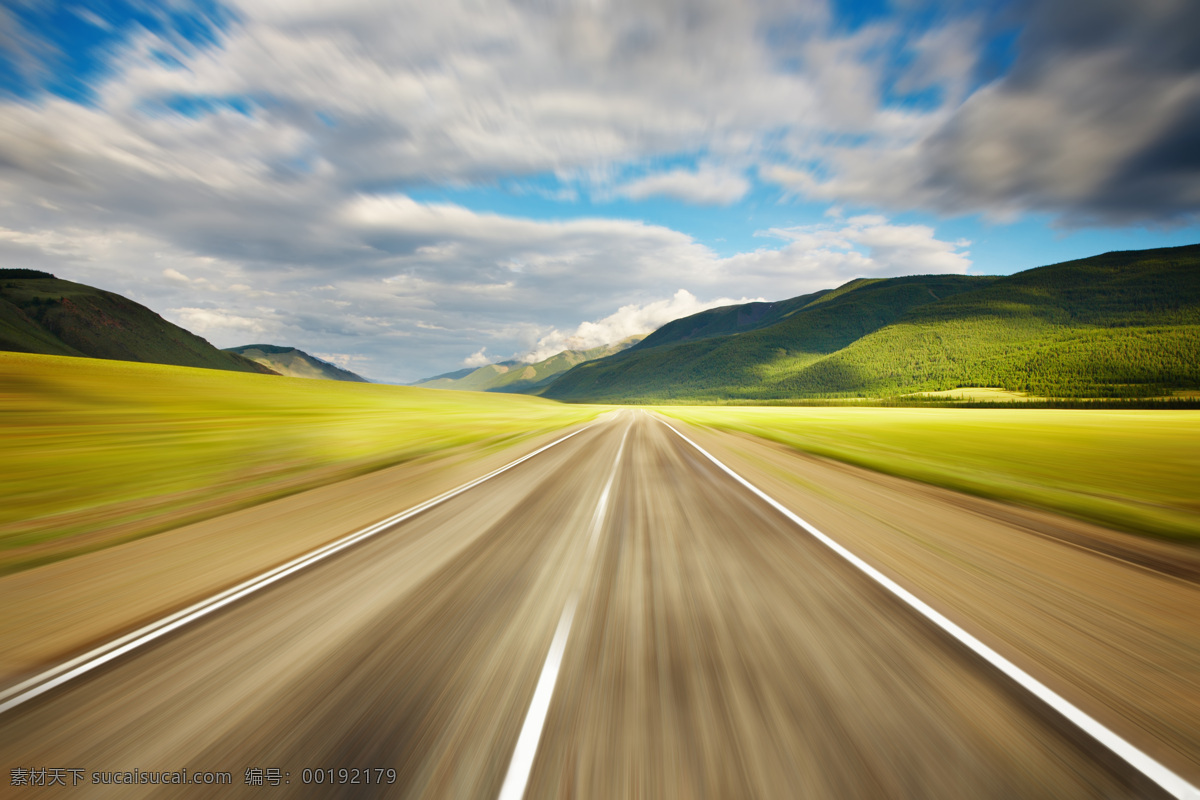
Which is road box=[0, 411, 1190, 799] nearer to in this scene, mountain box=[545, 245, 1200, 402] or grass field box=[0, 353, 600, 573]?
grass field box=[0, 353, 600, 573]

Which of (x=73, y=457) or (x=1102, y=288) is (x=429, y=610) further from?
(x=1102, y=288)

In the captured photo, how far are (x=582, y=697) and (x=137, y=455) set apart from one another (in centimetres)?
1816

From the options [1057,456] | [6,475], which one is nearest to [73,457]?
[6,475]

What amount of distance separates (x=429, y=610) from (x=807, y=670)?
326 centimetres

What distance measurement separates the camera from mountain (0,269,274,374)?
422ft

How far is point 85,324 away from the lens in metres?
144

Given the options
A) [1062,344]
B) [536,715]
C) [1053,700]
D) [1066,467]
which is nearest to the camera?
[536,715]

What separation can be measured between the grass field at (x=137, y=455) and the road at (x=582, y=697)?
4.90 metres

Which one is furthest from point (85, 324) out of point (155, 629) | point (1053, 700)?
point (1053, 700)

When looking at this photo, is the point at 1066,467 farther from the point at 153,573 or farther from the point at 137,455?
the point at 137,455

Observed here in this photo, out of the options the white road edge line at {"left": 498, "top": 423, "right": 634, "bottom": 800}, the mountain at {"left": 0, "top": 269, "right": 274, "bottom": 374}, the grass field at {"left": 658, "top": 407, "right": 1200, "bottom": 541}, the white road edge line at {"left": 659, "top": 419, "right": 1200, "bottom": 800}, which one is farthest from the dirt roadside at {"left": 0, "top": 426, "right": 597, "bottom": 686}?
the mountain at {"left": 0, "top": 269, "right": 274, "bottom": 374}

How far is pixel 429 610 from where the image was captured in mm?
4172

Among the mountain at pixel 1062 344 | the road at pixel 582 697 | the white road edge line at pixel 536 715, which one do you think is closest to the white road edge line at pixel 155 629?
the road at pixel 582 697

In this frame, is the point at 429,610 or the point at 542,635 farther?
the point at 429,610
